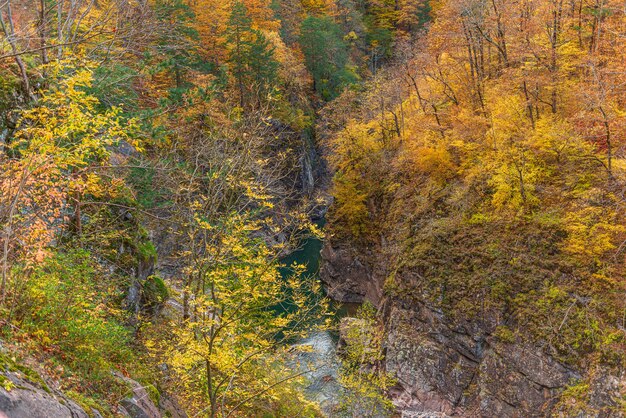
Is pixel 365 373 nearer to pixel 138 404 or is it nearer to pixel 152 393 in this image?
pixel 152 393

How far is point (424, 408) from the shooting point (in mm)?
16578

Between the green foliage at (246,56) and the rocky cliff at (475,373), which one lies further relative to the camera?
the green foliage at (246,56)

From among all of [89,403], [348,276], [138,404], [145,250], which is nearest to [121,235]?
[145,250]

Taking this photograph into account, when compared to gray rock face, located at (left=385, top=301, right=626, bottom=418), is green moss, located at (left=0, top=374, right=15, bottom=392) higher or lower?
higher

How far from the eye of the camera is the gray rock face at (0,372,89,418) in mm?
3823

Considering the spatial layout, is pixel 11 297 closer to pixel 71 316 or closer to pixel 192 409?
pixel 71 316

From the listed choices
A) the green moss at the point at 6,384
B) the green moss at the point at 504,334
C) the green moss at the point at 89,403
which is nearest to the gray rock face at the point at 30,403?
the green moss at the point at 6,384

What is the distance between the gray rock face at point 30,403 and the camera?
3823 millimetres

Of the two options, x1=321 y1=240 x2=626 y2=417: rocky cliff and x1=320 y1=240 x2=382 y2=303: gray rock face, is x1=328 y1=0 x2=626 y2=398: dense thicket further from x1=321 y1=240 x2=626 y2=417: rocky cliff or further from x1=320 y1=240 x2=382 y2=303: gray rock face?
x1=320 y1=240 x2=382 y2=303: gray rock face

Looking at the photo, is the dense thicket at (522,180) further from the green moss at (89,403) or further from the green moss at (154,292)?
the green moss at (89,403)

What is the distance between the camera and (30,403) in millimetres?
4090

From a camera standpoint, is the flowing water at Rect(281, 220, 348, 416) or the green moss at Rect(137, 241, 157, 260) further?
the flowing water at Rect(281, 220, 348, 416)

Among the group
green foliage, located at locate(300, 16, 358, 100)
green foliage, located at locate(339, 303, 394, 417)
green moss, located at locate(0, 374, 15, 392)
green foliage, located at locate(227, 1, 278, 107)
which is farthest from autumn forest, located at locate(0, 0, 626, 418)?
green foliage, located at locate(300, 16, 358, 100)

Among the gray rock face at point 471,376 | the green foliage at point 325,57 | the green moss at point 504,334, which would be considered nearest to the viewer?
the gray rock face at point 471,376
